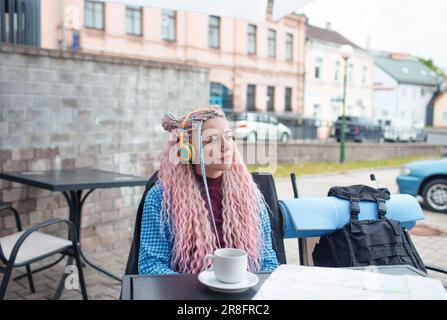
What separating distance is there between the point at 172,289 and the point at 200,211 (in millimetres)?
595

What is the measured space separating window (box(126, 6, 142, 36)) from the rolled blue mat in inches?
909

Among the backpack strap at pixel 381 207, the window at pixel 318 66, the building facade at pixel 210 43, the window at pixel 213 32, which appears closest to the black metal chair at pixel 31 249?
the backpack strap at pixel 381 207

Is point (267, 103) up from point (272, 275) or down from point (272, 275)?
up

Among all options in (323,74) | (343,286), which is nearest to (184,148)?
(343,286)

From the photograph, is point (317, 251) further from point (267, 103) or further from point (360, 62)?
point (360, 62)

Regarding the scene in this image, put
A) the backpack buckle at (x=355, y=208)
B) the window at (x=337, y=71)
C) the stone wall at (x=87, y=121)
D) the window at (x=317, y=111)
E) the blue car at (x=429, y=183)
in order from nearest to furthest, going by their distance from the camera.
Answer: the backpack buckle at (x=355, y=208)
the stone wall at (x=87, y=121)
the blue car at (x=429, y=183)
the window at (x=317, y=111)
the window at (x=337, y=71)

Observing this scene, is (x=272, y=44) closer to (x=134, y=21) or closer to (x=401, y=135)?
(x=401, y=135)

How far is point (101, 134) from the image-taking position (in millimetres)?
5637

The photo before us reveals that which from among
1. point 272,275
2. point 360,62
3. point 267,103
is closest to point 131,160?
point 272,275

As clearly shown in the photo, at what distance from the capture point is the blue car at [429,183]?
27.5ft

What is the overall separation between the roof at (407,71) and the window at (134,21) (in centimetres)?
2608

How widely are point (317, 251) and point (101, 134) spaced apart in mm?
3681

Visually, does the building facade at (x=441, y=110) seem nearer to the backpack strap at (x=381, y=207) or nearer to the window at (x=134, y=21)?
the window at (x=134, y=21)
